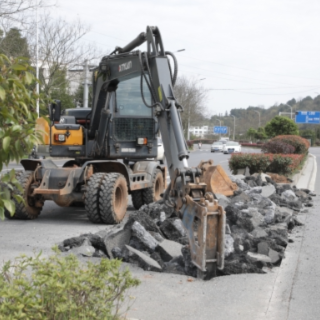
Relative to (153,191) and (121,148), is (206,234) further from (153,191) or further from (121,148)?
(153,191)

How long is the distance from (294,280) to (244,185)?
24.0 feet

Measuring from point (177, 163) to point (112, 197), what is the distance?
2.95 m

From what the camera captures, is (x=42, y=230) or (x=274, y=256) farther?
(x=42, y=230)

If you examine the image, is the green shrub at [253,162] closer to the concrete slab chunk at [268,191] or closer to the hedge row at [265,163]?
the hedge row at [265,163]

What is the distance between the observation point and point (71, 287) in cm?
370

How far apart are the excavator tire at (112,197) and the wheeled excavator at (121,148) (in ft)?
0.06

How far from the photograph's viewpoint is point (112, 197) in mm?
10148

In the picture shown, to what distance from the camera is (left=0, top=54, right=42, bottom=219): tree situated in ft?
10.7

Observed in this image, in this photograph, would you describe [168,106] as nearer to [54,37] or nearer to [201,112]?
[54,37]

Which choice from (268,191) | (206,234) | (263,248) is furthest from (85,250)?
(268,191)

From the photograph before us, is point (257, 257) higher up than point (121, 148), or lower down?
lower down

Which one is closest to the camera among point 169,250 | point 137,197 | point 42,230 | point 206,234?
point 206,234

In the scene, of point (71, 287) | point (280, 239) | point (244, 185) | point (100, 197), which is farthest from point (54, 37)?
point (71, 287)

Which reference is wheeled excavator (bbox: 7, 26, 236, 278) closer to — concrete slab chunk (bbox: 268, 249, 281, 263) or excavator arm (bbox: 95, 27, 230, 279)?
excavator arm (bbox: 95, 27, 230, 279)
